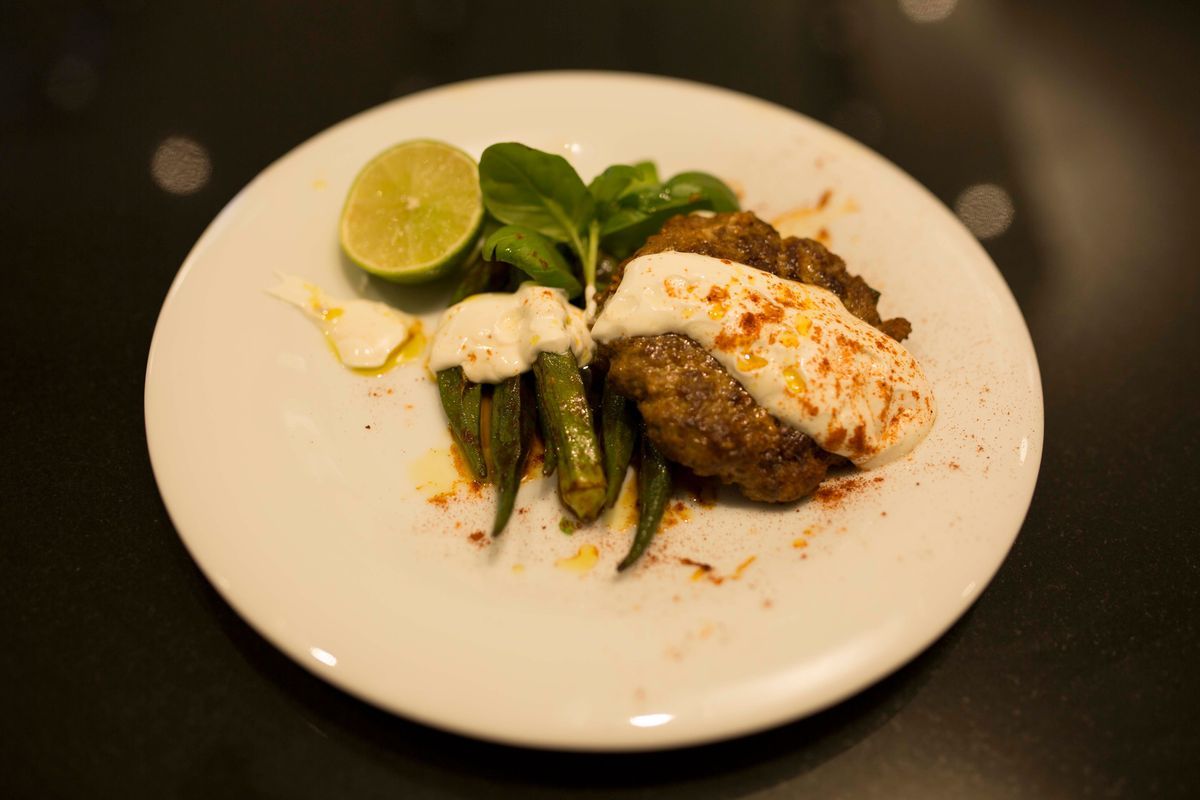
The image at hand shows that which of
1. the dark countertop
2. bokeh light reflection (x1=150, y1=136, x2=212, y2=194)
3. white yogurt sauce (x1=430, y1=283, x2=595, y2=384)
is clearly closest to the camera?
the dark countertop

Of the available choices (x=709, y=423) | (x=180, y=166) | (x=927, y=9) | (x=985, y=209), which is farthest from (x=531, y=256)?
(x=927, y=9)

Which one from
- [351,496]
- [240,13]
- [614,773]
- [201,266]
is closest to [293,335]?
[201,266]

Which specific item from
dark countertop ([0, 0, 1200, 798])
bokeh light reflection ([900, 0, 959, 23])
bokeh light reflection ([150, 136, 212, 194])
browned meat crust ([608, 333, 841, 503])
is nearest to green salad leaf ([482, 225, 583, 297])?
browned meat crust ([608, 333, 841, 503])

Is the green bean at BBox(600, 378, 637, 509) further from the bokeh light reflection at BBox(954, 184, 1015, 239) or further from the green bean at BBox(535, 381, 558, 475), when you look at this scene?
the bokeh light reflection at BBox(954, 184, 1015, 239)

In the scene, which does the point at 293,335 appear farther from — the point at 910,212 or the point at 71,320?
the point at 910,212

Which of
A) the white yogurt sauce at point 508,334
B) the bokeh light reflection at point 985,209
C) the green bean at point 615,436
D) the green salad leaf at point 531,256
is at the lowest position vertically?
the green bean at point 615,436

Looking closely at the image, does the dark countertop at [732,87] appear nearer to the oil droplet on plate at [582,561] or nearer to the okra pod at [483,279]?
the oil droplet on plate at [582,561]

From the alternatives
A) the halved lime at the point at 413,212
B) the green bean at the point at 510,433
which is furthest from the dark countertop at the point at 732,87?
the halved lime at the point at 413,212
